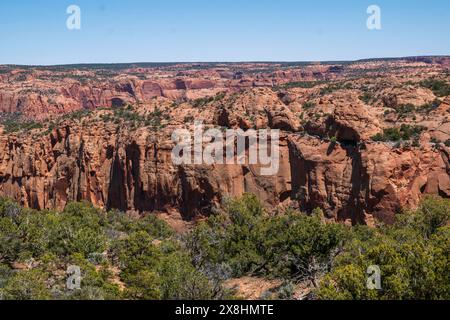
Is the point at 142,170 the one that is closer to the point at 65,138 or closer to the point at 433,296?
the point at 65,138

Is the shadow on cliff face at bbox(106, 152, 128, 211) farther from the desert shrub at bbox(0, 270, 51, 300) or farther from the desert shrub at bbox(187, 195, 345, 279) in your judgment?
the desert shrub at bbox(0, 270, 51, 300)

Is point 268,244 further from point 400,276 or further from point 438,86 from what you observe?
point 438,86

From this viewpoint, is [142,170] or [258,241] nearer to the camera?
[258,241]

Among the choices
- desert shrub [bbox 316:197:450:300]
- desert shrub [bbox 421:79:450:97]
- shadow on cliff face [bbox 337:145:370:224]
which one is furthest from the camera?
desert shrub [bbox 421:79:450:97]

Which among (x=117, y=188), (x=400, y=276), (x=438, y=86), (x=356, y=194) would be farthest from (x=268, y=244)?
(x=438, y=86)

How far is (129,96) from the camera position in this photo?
15650 cm

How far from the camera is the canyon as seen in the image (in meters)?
41.2

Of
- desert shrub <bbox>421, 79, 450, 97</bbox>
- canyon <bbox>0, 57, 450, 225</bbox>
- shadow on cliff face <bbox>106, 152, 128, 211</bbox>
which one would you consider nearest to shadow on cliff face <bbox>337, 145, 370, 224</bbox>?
canyon <bbox>0, 57, 450, 225</bbox>

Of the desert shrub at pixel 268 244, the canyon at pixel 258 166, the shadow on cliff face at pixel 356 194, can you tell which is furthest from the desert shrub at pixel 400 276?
the canyon at pixel 258 166

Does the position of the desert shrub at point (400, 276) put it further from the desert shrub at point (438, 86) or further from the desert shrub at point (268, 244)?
the desert shrub at point (438, 86)
